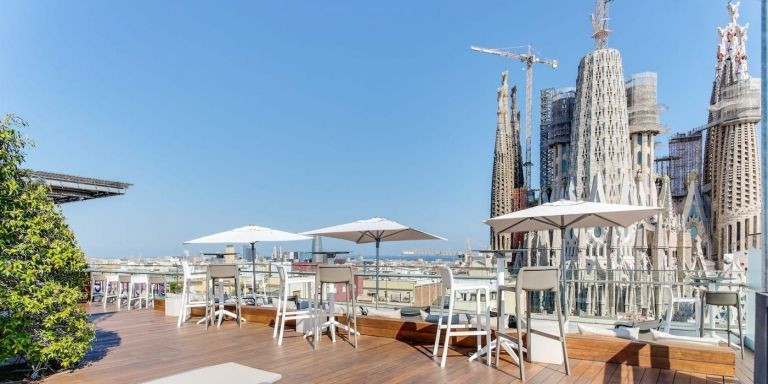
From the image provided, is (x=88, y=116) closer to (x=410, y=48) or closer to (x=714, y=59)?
(x=410, y=48)

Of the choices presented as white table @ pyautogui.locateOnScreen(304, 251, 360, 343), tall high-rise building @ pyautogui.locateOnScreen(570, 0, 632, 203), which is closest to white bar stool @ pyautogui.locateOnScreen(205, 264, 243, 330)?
white table @ pyautogui.locateOnScreen(304, 251, 360, 343)

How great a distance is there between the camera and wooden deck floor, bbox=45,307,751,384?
388 cm

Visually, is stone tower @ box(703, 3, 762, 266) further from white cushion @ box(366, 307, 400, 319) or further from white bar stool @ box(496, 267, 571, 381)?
white bar stool @ box(496, 267, 571, 381)

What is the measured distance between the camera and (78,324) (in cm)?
384

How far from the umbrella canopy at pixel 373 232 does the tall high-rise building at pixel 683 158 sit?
179 feet

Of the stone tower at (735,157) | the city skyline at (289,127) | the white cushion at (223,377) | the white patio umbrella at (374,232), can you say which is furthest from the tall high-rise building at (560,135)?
the white cushion at (223,377)

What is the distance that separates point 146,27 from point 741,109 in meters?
46.3

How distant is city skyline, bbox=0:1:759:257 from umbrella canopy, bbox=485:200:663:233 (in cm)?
961

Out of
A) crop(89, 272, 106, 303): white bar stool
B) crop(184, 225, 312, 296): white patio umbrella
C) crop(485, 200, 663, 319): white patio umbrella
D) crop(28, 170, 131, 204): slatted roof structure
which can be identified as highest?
crop(28, 170, 131, 204): slatted roof structure

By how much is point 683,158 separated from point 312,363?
201 feet

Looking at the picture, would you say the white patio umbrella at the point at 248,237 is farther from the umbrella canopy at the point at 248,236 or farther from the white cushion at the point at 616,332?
the white cushion at the point at 616,332

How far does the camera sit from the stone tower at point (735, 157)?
Answer: 38438 mm

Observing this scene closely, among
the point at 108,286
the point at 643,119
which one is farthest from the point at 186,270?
the point at 643,119

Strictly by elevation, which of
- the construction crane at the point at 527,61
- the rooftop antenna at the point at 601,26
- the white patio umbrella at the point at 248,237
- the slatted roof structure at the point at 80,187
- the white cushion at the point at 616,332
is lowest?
the white cushion at the point at 616,332
